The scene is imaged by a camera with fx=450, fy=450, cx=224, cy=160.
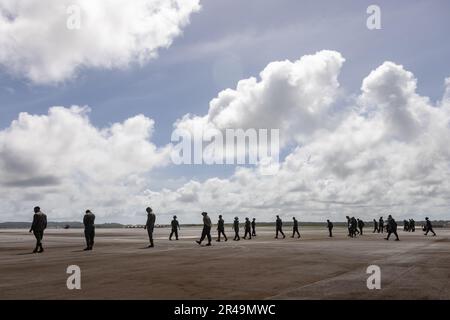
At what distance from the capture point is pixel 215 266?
14211 mm

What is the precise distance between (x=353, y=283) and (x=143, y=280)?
16.4ft

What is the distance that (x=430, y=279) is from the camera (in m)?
11.3
